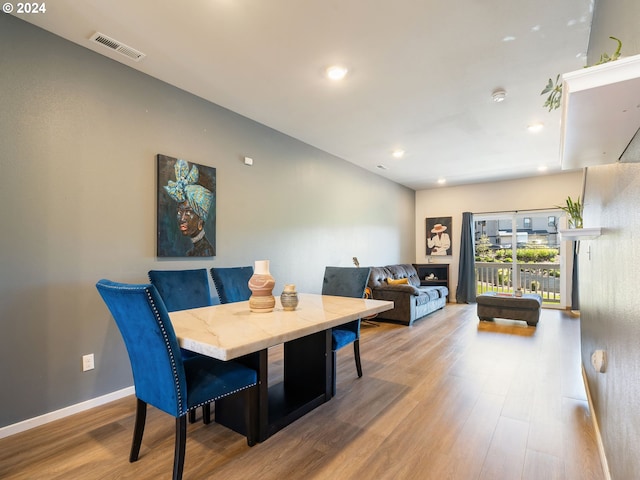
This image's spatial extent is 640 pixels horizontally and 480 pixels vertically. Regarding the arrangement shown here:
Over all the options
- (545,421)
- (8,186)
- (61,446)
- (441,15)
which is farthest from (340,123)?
(61,446)

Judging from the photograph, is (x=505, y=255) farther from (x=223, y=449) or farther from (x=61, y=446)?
(x=61, y=446)

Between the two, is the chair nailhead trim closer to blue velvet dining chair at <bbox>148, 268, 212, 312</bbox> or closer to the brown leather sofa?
blue velvet dining chair at <bbox>148, 268, 212, 312</bbox>

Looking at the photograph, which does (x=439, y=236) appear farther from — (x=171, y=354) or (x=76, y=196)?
(x=171, y=354)

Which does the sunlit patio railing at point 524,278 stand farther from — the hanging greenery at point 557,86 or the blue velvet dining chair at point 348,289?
the blue velvet dining chair at point 348,289

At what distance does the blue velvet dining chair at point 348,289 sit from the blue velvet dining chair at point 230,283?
2.65 feet

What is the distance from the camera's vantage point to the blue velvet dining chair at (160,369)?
148 cm

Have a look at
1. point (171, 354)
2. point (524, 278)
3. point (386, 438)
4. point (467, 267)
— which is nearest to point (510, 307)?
point (467, 267)

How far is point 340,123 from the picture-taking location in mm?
4055

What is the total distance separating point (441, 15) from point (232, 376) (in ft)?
8.62

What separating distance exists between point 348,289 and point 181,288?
1.48m

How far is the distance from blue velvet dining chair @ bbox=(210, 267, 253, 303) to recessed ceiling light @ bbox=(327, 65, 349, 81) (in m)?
2.00

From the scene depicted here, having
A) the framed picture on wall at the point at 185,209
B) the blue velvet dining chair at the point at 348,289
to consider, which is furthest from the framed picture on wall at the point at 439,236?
the framed picture on wall at the point at 185,209

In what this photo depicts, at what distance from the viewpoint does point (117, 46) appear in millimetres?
2510
